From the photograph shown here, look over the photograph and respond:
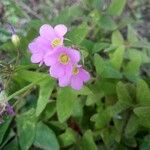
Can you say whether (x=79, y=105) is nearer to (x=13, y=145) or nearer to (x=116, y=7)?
(x=13, y=145)

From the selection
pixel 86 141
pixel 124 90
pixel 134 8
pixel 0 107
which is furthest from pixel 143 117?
pixel 134 8

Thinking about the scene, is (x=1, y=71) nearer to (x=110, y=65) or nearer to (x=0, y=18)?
(x=110, y=65)

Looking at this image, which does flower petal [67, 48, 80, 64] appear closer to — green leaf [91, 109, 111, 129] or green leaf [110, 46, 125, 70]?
green leaf [91, 109, 111, 129]

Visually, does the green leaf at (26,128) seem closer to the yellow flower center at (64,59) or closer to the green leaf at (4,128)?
the green leaf at (4,128)

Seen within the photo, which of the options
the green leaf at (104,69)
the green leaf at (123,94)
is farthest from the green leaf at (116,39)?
the green leaf at (123,94)

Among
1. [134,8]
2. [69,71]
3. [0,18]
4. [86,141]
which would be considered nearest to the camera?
[69,71]

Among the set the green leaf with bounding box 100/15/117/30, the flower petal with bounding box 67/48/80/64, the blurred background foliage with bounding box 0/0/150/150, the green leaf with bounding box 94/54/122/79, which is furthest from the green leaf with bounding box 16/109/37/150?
the green leaf with bounding box 100/15/117/30
